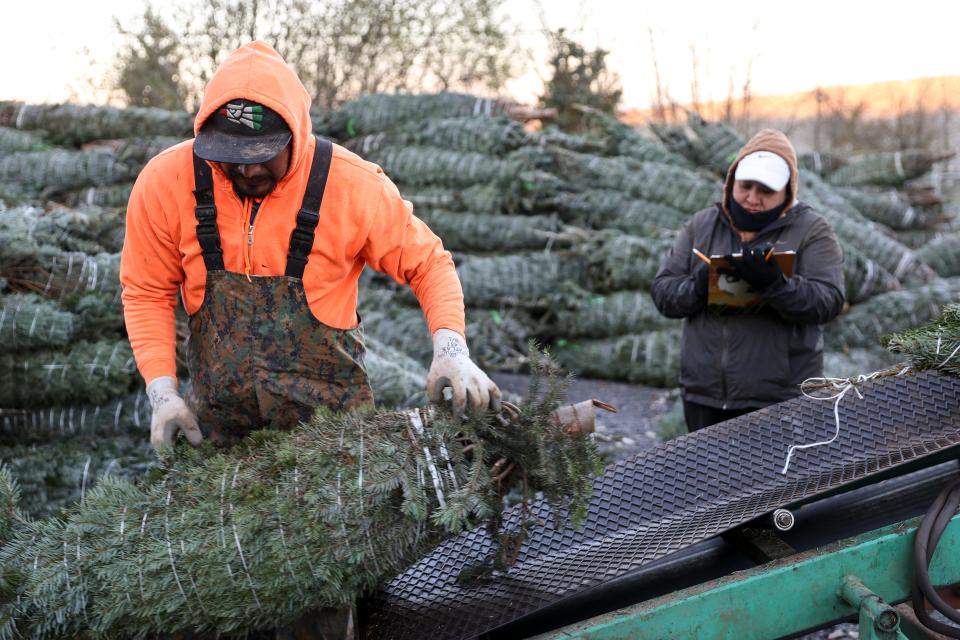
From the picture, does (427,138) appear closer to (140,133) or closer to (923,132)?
(140,133)

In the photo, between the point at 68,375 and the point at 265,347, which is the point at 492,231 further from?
the point at 265,347

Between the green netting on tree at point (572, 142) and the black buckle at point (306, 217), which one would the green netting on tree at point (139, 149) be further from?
the black buckle at point (306, 217)

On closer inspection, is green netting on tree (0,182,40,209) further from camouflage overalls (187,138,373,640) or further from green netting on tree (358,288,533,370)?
camouflage overalls (187,138,373,640)

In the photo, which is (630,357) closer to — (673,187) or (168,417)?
(673,187)

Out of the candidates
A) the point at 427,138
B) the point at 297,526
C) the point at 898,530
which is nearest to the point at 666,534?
the point at 898,530

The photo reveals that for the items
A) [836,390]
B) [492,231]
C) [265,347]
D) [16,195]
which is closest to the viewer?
[265,347]

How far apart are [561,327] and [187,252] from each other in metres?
6.04

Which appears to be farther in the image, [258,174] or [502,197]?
Result: [502,197]

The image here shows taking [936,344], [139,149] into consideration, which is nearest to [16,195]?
[139,149]

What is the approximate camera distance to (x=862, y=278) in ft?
25.6

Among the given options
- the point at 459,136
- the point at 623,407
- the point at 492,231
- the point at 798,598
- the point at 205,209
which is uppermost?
the point at 459,136

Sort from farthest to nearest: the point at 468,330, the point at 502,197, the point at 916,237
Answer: the point at 916,237 < the point at 502,197 < the point at 468,330

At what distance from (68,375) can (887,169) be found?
1092cm

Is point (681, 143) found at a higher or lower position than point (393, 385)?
higher
